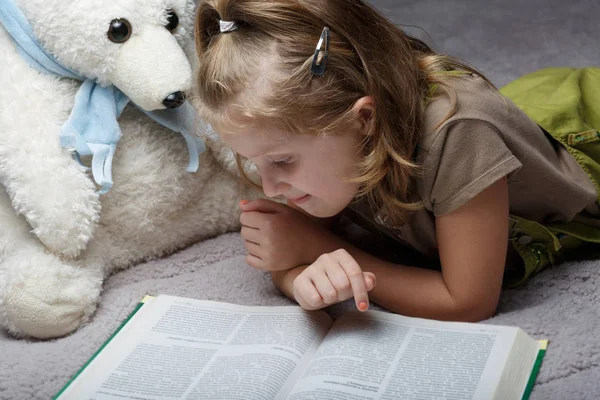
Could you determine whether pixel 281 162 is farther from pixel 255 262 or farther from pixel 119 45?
pixel 119 45

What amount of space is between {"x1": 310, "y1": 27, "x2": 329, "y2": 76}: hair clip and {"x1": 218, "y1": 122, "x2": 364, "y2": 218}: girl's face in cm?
8

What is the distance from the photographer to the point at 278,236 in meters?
1.11

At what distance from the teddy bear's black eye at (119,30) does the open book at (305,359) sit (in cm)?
39

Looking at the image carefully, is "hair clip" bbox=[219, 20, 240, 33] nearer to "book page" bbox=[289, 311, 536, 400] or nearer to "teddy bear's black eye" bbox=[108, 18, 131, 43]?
"teddy bear's black eye" bbox=[108, 18, 131, 43]

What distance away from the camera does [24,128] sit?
1.08 m

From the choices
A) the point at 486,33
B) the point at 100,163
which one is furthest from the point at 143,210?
the point at 486,33

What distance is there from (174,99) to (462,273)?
449mm

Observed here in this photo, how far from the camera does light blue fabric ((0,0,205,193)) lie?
1.10 metres

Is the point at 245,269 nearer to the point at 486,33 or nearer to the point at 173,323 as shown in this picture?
the point at 173,323

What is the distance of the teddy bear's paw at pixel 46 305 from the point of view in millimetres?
1033

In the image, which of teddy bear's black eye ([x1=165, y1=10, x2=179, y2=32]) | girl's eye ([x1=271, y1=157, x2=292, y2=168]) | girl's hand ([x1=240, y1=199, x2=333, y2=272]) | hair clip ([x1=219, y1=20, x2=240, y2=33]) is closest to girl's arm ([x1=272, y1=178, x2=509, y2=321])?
girl's hand ([x1=240, y1=199, x2=333, y2=272])

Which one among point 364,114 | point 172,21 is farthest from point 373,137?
point 172,21

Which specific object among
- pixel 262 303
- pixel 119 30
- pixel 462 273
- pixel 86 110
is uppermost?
pixel 119 30

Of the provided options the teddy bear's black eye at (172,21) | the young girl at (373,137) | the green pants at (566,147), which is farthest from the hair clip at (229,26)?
the green pants at (566,147)
